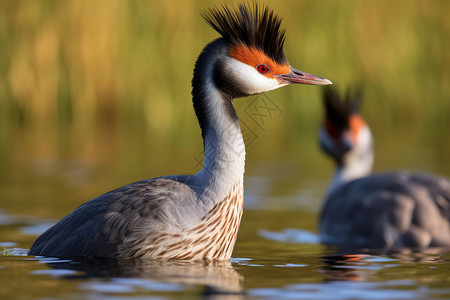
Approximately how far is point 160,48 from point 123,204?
37.1 feet

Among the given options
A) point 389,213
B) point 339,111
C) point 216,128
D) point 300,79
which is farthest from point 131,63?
point 216,128

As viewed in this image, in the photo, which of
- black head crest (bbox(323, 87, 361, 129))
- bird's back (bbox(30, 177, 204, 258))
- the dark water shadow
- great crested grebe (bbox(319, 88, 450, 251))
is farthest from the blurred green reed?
the dark water shadow

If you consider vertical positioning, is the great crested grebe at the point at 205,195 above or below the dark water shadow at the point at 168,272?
above

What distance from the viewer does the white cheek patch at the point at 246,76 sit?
704cm

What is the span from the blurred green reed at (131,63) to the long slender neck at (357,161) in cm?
529

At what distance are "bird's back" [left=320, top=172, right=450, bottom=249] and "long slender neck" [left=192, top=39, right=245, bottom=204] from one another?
2.70 metres

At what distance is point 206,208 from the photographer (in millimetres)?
6727

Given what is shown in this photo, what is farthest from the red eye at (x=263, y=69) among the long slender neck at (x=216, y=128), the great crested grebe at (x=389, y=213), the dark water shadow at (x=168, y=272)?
the great crested grebe at (x=389, y=213)

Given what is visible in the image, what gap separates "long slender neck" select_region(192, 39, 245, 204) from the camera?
6.92 metres

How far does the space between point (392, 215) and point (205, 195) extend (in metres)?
3.34

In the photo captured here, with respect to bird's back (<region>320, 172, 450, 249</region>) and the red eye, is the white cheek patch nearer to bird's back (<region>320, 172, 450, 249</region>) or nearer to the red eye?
the red eye

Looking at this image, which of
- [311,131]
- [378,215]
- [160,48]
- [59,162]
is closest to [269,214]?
[378,215]

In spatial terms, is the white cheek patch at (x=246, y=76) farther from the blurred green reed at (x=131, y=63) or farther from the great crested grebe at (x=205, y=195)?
the blurred green reed at (x=131, y=63)

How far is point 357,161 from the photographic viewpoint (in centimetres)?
1238
